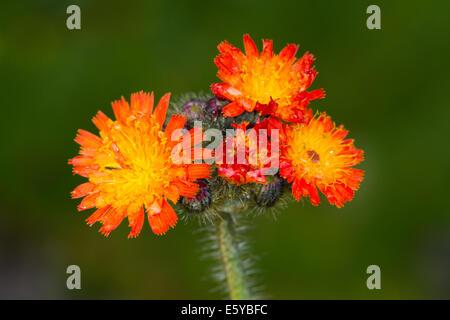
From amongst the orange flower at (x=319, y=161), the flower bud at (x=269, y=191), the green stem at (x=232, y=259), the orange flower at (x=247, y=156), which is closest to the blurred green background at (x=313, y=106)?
the green stem at (x=232, y=259)

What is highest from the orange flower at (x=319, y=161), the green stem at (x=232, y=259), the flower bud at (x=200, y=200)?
the orange flower at (x=319, y=161)

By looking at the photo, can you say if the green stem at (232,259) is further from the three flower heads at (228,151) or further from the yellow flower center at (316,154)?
the yellow flower center at (316,154)

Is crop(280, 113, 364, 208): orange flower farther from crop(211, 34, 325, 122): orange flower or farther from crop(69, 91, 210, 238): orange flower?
crop(69, 91, 210, 238): orange flower

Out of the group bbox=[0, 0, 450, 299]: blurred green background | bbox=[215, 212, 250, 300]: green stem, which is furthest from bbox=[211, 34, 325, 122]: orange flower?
bbox=[0, 0, 450, 299]: blurred green background

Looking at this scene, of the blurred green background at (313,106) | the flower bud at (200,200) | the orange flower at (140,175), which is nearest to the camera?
the orange flower at (140,175)

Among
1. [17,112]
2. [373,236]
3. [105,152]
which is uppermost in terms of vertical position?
[17,112]
